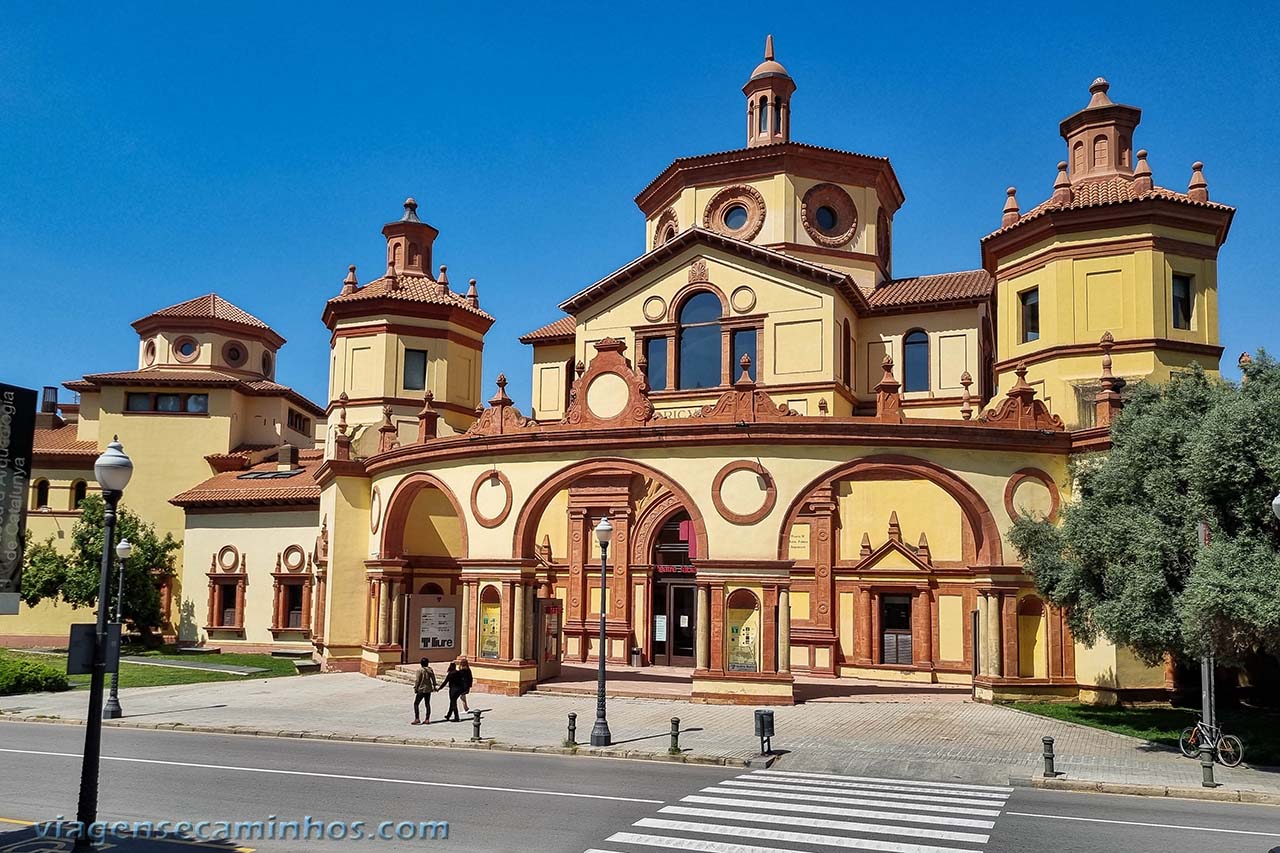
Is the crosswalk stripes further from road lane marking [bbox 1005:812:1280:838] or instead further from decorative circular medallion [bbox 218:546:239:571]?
decorative circular medallion [bbox 218:546:239:571]

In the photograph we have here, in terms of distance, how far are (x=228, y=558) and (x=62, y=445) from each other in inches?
464

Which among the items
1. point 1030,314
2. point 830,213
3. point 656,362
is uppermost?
point 830,213

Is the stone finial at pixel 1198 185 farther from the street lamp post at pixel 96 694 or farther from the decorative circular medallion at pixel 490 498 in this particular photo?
the street lamp post at pixel 96 694

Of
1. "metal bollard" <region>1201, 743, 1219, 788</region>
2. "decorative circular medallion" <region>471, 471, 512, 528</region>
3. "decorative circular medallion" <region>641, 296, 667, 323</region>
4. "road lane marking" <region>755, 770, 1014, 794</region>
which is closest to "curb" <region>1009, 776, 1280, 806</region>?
"metal bollard" <region>1201, 743, 1219, 788</region>

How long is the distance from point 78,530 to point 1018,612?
3852 centimetres

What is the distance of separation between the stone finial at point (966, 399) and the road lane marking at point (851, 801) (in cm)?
2018

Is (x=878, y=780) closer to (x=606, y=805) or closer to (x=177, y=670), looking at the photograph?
(x=606, y=805)

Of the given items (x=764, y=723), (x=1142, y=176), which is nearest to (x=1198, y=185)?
(x=1142, y=176)

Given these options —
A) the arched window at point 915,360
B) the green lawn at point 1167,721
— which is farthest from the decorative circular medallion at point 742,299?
the green lawn at point 1167,721

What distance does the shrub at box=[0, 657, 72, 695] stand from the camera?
1129 inches

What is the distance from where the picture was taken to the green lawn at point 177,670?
32.1 metres

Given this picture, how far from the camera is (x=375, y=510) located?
112 feet

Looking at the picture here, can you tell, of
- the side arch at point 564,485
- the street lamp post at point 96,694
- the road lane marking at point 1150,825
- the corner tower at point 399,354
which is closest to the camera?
the street lamp post at point 96,694

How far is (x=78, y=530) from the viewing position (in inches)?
1775
